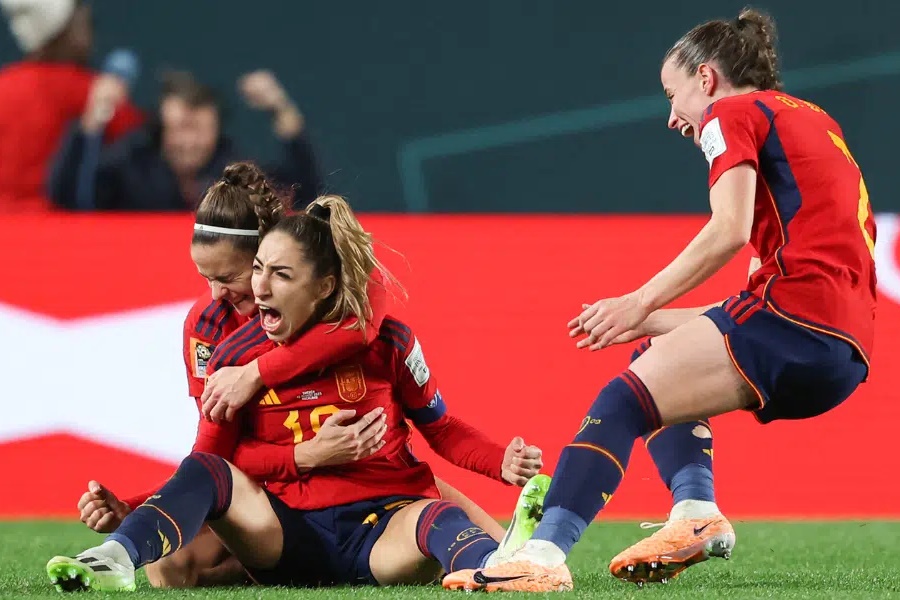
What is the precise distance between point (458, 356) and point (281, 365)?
2.15 metres

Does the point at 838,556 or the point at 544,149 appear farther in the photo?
the point at 544,149

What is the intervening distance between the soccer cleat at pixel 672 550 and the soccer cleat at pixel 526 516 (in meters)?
0.22

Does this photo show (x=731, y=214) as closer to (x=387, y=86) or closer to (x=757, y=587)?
(x=757, y=587)

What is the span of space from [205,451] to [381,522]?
425 millimetres

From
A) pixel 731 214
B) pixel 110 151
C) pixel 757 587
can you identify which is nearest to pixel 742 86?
pixel 731 214

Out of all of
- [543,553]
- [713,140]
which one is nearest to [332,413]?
[543,553]

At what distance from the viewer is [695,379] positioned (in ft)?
9.82

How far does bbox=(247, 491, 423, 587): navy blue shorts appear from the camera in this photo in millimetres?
3193

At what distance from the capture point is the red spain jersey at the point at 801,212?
3.03 meters

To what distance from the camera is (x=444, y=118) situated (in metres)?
6.95

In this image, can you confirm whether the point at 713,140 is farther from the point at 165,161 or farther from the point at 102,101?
the point at 102,101

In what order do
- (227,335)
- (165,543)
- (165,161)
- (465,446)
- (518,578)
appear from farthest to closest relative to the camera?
(165,161), (227,335), (465,446), (165,543), (518,578)

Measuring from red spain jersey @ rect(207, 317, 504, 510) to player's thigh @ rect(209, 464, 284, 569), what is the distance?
93 mm

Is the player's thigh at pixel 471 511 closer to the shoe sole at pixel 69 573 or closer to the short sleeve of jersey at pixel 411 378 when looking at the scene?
the short sleeve of jersey at pixel 411 378
